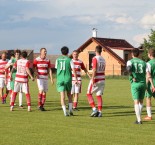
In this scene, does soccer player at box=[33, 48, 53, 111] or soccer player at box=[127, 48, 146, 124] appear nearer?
soccer player at box=[127, 48, 146, 124]

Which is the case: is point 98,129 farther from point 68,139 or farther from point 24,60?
point 24,60

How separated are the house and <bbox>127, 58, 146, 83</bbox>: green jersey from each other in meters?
57.5

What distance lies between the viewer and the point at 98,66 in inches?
598

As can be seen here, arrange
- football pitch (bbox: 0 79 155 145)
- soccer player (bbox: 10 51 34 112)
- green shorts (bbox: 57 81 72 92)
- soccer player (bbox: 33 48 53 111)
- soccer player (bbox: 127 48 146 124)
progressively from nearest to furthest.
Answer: football pitch (bbox: 0 79 155 145) < soccer player (bbox: 127 48 146 124) < green shorts (bbox: 57 81 72 92) < soccer player (bbox: 10 51 34 112) < soccer player (bbox: 33 48 53 111)

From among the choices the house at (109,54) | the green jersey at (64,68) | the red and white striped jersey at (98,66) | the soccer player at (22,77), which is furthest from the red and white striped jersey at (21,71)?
the house at (109,54)

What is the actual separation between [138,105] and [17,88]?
5.46m

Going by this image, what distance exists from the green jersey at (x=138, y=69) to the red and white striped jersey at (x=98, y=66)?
77.4 inches

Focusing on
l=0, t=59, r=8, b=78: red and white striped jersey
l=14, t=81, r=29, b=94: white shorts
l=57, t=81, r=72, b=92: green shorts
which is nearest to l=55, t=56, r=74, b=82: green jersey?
l=57, t=81, r=72, b=92: green shorts

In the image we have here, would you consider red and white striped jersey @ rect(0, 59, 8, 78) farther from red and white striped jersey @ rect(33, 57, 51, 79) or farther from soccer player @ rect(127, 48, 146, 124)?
soccer player @ rect(127, 48, 146, 124)

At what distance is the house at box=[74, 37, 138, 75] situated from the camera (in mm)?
72750

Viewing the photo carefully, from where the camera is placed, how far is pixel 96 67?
15141 mm

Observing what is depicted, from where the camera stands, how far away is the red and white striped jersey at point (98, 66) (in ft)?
49.5

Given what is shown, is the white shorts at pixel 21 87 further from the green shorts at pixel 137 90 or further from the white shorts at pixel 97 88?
the green shorts at pixel 137 90

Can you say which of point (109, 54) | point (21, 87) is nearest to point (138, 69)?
point (21, 87)
